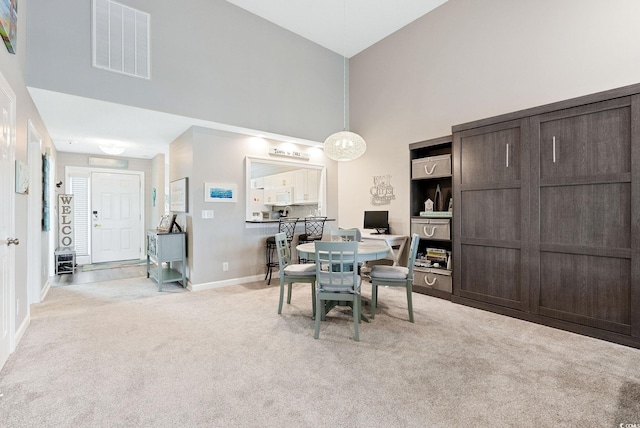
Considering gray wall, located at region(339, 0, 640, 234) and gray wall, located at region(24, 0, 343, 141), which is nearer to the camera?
gray wall, located at region(339, 0, 640, 234)

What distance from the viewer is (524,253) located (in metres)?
3.21

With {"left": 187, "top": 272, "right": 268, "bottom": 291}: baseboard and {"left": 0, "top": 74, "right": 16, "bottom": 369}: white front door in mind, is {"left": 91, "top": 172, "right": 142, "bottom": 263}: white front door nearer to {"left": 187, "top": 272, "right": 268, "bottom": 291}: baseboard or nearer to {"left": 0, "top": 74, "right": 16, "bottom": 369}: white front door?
{"left": 187, "top": 272, "right": 268, "bottom": 291}: baseboard

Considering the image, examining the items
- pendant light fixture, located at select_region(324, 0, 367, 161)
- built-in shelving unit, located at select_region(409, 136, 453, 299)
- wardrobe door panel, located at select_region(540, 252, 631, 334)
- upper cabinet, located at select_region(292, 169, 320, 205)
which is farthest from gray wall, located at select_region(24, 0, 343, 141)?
wardrobe door panel, located at select_region(540, 252, 631, 334)

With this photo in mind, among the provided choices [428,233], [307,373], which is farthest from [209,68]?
[307,373]

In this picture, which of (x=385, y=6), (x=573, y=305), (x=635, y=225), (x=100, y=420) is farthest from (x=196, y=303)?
(x=385, y=6)

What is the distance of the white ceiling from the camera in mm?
3875

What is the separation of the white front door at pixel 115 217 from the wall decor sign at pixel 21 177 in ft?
14.1

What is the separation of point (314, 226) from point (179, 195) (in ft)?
7.81

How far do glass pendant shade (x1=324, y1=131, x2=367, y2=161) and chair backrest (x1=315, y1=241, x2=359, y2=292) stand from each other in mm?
1861

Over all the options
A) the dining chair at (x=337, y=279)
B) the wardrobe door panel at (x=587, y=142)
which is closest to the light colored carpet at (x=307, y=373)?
the dining chair at (x=337, y=279)

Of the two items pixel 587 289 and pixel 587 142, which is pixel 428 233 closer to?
pixel 587 289

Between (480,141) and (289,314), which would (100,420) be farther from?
(480,141)

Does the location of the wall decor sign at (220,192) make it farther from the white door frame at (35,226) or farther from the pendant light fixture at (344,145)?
the white door frame at (35,226)

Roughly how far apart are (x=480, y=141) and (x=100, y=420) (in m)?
4.17
